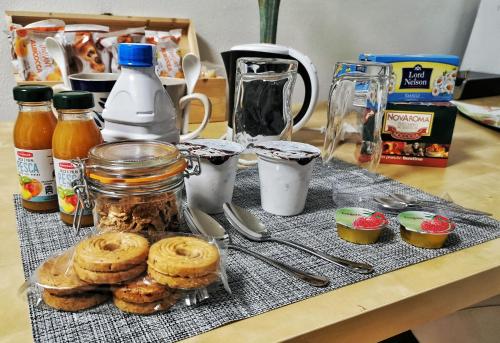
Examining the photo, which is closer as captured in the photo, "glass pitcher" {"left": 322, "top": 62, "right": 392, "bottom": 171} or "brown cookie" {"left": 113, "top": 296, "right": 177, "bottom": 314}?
"brown cookie" {"left": 113, "top": 296, "right": 177, "bottom": 314}

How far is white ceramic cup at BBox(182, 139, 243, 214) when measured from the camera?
1.82 feet

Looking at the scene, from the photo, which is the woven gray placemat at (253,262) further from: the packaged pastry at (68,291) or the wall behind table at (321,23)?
the wall behind table at (321,23)

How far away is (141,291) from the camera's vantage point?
36cm

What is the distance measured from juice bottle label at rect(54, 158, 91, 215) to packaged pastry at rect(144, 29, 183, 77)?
0.62 metres

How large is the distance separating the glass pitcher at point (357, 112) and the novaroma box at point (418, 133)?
0.20 feet

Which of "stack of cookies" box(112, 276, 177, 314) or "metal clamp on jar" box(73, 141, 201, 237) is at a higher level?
"metal clamp on jar" box(73, 141, 201, 237)

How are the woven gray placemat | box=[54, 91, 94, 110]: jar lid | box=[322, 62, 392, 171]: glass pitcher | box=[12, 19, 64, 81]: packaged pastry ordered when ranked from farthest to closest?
box=[12, 19, 64, 81]: packaged pastry
box=[322, 62, 392, 171]: glass pitcher
box=[54, 91, 94, 110]: jar lid
the woven gray placemat

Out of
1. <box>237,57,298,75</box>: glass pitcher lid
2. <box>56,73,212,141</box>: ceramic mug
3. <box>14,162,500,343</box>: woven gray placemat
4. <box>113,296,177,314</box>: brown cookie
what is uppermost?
<box>237,57,298,75</box>: glass pitcher lid

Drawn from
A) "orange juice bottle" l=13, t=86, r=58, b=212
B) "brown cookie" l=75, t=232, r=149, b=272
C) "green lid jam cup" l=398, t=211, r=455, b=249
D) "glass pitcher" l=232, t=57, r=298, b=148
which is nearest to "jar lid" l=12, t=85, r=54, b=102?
"orange juice bottle" l=13, t=86, r=58, b=212

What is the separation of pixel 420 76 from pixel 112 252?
70 centimetres

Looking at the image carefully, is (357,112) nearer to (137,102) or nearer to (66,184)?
(137,102)

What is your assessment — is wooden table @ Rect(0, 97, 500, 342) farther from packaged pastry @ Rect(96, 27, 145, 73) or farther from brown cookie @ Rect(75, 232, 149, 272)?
packaged pastry @ Rect(96, 27, 145, 73)

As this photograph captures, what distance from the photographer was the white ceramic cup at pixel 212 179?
56 cm

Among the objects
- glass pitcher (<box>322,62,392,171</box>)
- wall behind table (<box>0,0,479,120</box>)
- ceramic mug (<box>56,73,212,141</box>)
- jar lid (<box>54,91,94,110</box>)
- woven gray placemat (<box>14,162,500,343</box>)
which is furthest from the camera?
wall behind table (<box>0,0,479,120</box>)
